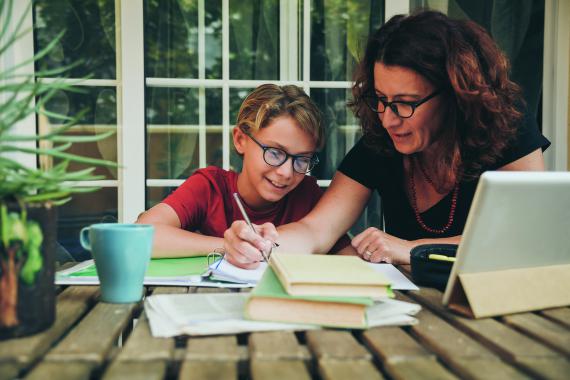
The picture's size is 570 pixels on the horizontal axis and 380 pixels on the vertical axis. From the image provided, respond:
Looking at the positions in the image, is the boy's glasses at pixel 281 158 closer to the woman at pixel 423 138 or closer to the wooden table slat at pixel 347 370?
the woman at pixel 423 138

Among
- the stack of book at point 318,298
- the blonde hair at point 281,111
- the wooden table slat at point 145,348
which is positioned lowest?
the wooden table slat at point 145,348

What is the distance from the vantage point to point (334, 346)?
2.69 feet

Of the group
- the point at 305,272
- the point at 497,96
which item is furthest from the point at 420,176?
the point at 305,272

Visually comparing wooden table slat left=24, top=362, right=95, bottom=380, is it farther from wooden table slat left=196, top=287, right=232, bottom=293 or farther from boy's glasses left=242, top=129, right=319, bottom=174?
boy's glasses left=242, top=129, right=319, bottom=174

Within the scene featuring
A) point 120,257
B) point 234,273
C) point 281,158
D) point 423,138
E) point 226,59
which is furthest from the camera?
point 226,59

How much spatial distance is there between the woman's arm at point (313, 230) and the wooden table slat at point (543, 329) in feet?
1.86

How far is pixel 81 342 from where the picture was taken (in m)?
0.82

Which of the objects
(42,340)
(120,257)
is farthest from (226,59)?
(42,340)

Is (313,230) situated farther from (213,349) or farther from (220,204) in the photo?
(213,349)

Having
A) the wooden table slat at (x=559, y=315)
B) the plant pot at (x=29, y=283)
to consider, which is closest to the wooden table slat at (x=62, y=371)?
the plant pot at (x=29, y=283)

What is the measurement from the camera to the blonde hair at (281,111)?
6.34 feet

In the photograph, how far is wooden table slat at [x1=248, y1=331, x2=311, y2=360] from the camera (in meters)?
0.78

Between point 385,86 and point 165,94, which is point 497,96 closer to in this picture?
point 385,86

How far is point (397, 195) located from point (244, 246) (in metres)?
0.77
